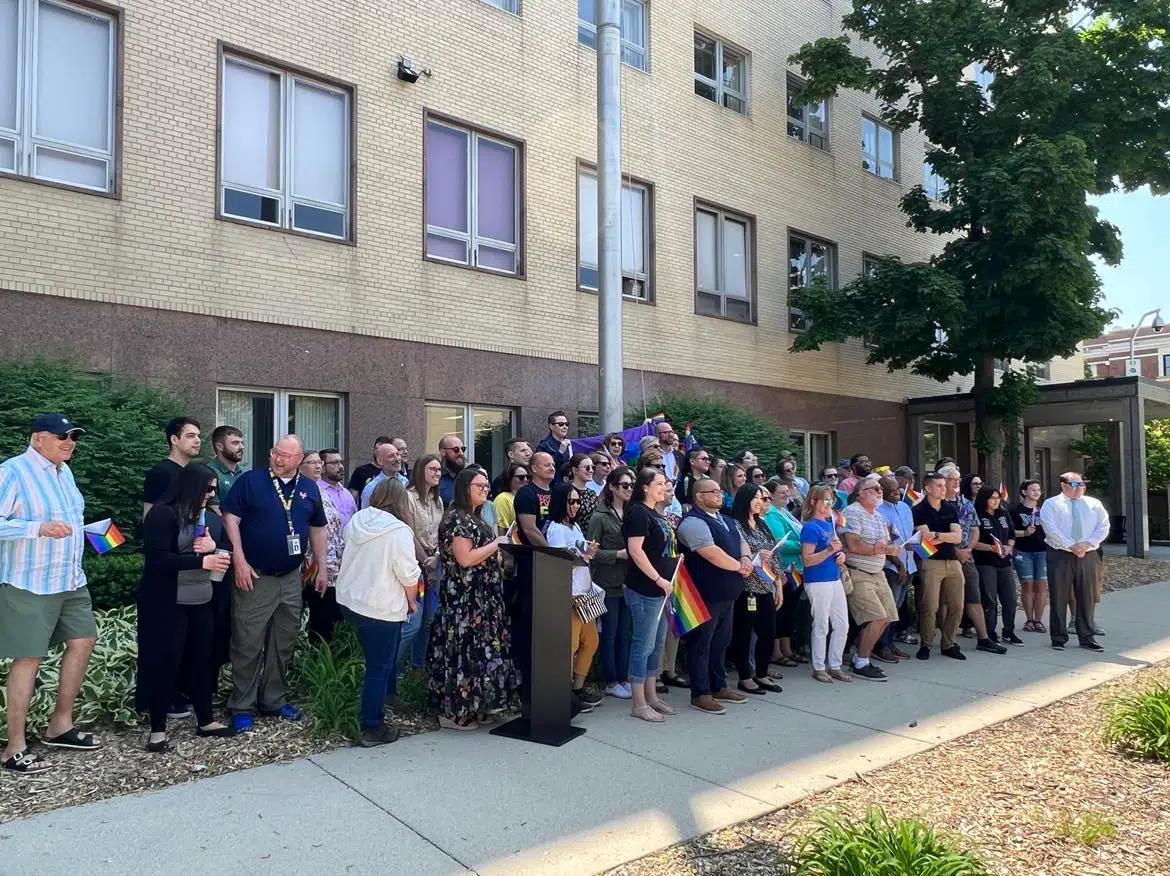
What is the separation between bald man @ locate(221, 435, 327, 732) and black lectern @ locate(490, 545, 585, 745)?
1449 millimetres

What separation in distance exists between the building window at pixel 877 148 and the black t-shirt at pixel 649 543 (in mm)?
15495

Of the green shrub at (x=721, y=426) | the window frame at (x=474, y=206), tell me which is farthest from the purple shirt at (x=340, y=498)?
the green shrub at (x=721, y=426)

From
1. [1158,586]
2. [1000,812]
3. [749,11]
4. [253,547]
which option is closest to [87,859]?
[253,547]

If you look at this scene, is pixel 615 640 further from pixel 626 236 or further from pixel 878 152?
pixel 878 152

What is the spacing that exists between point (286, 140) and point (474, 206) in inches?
107

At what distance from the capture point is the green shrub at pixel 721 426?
43.1 feet

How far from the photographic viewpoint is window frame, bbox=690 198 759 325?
51.1 feet

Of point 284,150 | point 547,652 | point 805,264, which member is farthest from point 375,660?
point 805,264

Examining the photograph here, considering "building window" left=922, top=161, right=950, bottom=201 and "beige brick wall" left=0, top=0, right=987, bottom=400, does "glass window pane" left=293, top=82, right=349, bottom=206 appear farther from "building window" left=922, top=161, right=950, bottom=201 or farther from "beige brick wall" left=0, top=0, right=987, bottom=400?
"building window" left=922, top=161, right=950, bottom=201

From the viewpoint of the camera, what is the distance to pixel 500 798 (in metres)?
4.91

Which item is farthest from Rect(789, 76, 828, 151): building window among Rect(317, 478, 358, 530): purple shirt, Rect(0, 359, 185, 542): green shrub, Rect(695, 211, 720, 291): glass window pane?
Rect(0, 359, 185, 542): green shrub

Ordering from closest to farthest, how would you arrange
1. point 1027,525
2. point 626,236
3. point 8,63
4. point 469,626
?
point 469,626 → point 8,63 → point 1027,525 → point 626,236

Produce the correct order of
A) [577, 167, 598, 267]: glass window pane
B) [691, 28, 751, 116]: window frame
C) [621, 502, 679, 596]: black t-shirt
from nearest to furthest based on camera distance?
[621, 502, 679, 596]: black t-shirt → [577, 167, 598, 267]: glass window pane → [691, 28, 751, 116]: window frame

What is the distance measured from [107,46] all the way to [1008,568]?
11.0m
